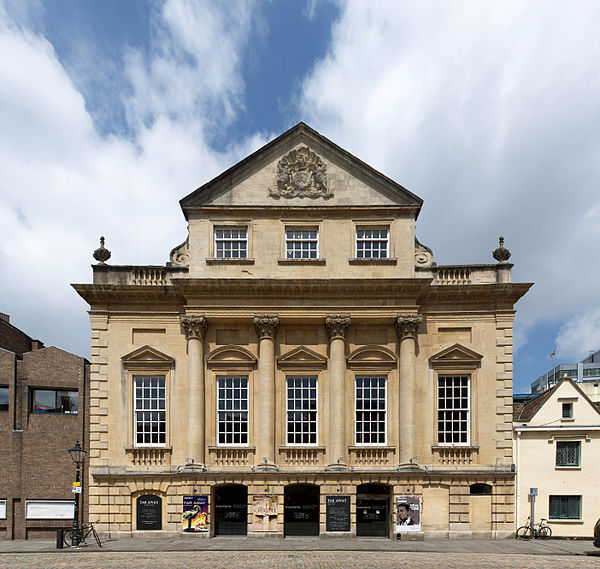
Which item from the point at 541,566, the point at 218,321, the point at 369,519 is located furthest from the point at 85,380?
the point at 541,566

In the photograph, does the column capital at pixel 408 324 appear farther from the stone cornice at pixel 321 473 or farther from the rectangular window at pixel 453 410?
the stone cornice at pixel 321 473

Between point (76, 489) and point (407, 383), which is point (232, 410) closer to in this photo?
point (76, 489)

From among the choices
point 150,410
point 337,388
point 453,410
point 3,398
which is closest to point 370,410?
point 337,388

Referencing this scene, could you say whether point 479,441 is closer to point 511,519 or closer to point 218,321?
point 511,519

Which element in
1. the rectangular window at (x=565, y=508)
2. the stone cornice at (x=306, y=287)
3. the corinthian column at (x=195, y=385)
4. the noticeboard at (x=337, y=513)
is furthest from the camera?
the stone cornice at (x=306, y=287)

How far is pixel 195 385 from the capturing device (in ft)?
87.8

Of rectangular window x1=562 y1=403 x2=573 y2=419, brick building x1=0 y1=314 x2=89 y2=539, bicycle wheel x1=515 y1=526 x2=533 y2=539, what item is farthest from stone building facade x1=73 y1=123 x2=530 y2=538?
rectangular window x1=562 y1=403 x2=573 y2=419

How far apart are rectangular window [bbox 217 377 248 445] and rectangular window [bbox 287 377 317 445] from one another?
2200 millimetres

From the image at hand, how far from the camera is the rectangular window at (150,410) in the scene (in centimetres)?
2708

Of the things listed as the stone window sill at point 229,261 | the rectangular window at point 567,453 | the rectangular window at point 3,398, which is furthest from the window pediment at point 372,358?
the rectangular window at point 3,398

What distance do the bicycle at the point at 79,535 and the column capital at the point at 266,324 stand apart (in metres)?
11.5

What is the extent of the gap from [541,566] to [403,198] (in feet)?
56.7

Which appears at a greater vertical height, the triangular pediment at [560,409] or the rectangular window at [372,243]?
the rectangular window at [372,243]

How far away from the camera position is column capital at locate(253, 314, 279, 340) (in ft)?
88.8
